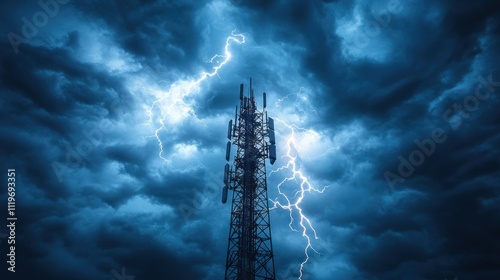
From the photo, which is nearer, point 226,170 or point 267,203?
point 267,203

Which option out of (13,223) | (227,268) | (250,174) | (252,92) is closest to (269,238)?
(227,268)

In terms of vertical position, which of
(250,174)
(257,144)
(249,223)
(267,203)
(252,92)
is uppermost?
(252,92)

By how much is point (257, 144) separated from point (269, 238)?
8.20 m

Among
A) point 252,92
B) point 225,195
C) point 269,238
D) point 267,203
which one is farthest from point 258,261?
point 252,92

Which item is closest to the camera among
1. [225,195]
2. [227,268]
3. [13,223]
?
[13,223]

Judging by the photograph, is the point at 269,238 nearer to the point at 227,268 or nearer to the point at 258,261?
the point at 258,261

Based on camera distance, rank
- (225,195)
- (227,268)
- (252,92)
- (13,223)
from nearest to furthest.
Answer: (13,223), (227,268), (225,195), (252,92)

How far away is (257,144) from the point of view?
992 inches

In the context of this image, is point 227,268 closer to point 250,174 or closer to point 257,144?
point 250,174

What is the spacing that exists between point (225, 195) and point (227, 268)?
18.6 feet

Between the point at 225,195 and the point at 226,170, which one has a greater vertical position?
the point at 226,170

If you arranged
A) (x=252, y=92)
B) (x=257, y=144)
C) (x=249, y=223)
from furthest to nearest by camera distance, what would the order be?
(x=252, y=92) < (x=257, y=144) < (x=249, y=223)

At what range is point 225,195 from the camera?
2338 cm

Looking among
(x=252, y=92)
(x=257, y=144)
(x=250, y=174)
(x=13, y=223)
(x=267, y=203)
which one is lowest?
(x=13, y=223)
